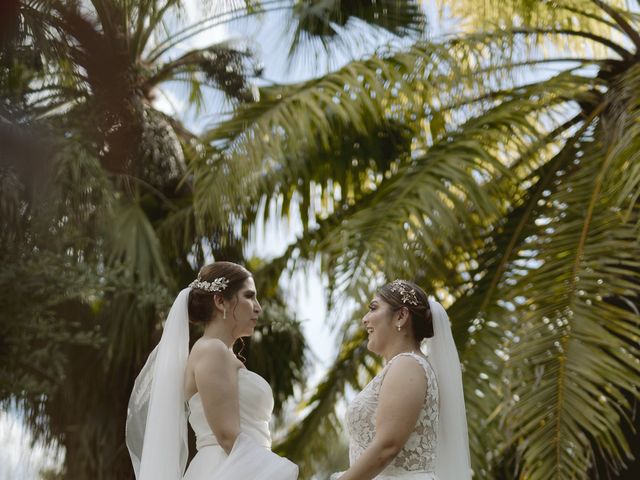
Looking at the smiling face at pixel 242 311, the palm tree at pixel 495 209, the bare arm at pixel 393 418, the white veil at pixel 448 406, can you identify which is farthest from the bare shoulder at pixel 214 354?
the palm tree at pixel 495 209

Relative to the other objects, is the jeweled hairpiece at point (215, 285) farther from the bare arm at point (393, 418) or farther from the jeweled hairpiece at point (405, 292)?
the bare arm at point (393, 418)

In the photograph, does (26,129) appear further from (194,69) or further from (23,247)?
(194,69)

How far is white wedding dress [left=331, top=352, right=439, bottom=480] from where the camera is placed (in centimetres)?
480

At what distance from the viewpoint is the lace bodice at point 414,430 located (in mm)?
4805

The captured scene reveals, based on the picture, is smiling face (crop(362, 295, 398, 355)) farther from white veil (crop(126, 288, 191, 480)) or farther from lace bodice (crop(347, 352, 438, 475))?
white veil (crop(126, 288, 191, 480))

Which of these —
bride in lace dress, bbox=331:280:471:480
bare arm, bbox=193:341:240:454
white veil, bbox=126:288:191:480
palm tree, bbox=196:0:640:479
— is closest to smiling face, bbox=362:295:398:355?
Answer: bride in lace dress, bbox=331:280:471:480

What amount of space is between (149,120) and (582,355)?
188 inches

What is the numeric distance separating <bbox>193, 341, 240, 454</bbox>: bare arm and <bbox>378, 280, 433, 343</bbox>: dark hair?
746 mm

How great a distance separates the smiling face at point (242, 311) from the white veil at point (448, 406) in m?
0.79

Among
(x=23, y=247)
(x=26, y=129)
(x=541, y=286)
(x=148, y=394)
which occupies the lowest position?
(x=148, y=394)

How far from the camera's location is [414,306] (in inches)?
197

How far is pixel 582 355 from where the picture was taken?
8.07m

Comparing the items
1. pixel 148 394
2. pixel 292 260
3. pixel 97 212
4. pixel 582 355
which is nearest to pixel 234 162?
pixel 97 212

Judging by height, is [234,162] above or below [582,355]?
above
